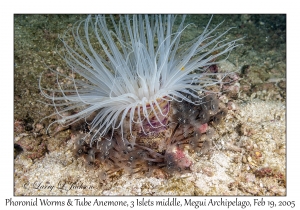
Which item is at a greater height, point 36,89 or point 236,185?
point 36,89

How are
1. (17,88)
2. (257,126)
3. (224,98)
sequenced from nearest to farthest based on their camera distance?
1. (257,126)
2. (224,98)
3. (17,88)

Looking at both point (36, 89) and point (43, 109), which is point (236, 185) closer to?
point (43, 109)
